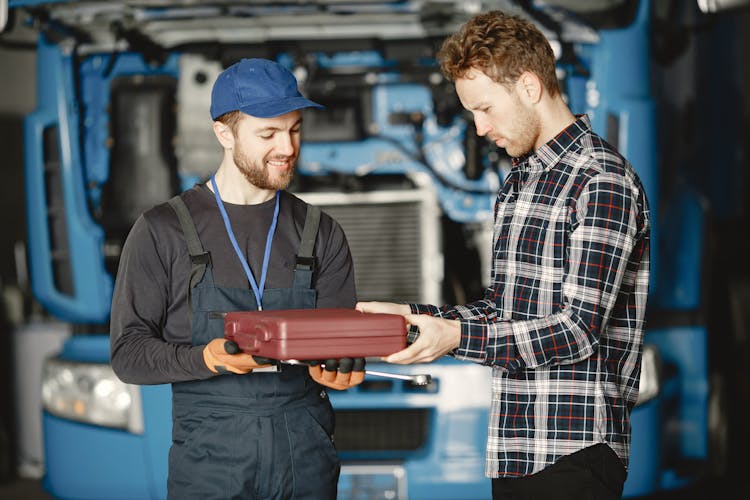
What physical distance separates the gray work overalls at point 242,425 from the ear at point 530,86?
0.62m

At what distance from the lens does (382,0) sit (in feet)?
11.1

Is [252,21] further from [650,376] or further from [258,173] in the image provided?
[650,376]

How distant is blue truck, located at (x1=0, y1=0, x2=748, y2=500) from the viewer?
3.45 metres

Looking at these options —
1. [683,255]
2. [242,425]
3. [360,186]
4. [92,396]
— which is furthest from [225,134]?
[683,255]

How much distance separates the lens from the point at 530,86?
82.4 inches

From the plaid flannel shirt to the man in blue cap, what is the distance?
0.34 m

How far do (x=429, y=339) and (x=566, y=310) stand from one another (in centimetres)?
28

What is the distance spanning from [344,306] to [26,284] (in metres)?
5.24

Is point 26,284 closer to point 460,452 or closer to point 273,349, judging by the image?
point 460,452

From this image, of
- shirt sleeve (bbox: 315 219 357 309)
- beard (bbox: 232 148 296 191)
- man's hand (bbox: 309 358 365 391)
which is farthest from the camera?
shirt sleeve (bbox: 315 219 357 309)

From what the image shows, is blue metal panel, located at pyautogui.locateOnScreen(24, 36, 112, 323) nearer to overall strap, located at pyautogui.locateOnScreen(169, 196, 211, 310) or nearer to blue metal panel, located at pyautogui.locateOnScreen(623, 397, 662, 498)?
overall strap, located at pyautogui.locateOnScreen(169, 196, 211, 310)

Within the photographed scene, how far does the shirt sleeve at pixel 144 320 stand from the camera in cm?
208

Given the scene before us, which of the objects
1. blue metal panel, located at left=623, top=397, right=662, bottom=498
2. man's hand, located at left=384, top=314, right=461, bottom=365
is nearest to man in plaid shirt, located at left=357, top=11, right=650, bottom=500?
man's hand, located at left=384, top=314, right=461, bottom=365

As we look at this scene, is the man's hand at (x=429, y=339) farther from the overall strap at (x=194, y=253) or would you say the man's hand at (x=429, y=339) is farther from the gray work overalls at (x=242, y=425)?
the overall strap at (x=194, y=253)
